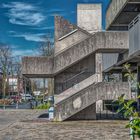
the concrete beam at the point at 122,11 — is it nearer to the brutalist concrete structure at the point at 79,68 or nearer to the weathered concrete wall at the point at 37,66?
the brutalist concrete structure at the point at 79,68

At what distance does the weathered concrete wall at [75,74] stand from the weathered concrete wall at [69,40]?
1683mm

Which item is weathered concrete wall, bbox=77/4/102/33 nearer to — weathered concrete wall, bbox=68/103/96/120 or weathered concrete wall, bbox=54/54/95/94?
weathered concrete wall, bbox=54/54/95/94

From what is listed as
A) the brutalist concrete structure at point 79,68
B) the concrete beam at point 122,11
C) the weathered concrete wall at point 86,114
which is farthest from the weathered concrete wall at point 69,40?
the weathered concrete wall at point 86,114

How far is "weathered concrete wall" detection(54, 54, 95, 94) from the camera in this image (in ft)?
75.4

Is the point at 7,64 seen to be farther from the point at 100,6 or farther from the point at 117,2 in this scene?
the point at 117,2

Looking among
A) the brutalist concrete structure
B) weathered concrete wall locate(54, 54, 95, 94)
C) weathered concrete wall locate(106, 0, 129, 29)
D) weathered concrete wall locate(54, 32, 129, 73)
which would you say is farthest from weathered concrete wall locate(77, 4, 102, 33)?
weathered concrete wall locate(54, 32, 129, 73)

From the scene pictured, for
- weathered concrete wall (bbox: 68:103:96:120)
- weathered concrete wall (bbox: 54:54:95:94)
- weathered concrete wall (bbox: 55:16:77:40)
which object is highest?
weathered concrete wall (bbox: 55:16:77:40)

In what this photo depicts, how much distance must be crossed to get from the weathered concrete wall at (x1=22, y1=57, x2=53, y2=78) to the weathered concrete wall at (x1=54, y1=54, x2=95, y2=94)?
2.39m

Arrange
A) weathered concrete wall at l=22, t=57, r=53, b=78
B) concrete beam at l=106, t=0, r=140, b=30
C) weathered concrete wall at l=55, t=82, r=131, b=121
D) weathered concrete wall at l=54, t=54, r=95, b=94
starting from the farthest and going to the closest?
weathered concrete wall at l=54, t=54, r=95, b=94 < weathered concrete wall at l=22, t=57, r=53, b=78 < concrete beam at l=106, t=0, r=140, b=30 < weathered concrete wall at l=55, t=82, r=131, b=121

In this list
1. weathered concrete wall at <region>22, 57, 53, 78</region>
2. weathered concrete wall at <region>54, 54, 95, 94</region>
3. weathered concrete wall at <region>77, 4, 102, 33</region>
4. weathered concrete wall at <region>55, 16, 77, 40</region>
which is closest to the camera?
weathered concrete wall at <region>22, 57, 53, 78</region>

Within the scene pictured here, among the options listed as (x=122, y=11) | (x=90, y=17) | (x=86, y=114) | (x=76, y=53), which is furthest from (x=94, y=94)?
(x=90, y=17)

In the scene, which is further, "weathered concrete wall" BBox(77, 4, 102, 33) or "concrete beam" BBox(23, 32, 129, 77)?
"weathered concrete wall" BBox(77, 4, 102, 33)

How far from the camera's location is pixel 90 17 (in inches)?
1401

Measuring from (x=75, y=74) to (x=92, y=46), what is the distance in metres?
2.94
